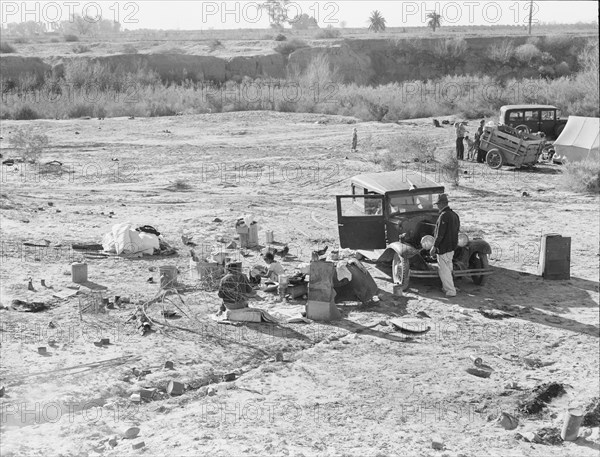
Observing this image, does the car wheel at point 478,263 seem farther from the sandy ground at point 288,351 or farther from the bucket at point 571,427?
the bucket at point 571,427

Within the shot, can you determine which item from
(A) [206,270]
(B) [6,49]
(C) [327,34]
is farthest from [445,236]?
(C) [327,34]

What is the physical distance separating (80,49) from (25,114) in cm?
1777

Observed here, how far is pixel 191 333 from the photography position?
35.8ft

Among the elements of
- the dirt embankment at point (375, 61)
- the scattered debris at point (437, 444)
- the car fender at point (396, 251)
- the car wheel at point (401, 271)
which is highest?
the dirt embankment at point (375, 61)

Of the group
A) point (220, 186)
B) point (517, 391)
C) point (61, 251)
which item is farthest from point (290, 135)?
point (517, 391)

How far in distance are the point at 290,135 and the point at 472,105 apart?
9.67 meters

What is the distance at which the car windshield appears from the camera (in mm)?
13609

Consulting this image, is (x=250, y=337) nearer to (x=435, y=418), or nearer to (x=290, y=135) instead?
(x=435, y=418)

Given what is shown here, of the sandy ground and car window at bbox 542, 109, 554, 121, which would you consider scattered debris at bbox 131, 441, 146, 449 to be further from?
car window at bbox 542, 109, 554, 121

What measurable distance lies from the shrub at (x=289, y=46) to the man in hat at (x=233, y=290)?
4473 centimetres

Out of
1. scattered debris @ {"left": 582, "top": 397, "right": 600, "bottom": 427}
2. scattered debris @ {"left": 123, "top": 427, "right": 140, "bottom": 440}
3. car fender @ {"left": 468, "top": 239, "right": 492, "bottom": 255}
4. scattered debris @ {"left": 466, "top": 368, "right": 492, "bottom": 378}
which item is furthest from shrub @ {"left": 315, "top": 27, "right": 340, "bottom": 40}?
scattered debris @ {"left": 123, "top": 427, "right": 140, "bottom": 440}

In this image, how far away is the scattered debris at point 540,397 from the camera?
8.97 meters

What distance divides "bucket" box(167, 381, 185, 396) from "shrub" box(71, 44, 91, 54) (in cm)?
4614

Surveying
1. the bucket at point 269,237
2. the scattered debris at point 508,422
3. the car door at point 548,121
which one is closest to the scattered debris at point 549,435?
the scattered debris at point 508,422
